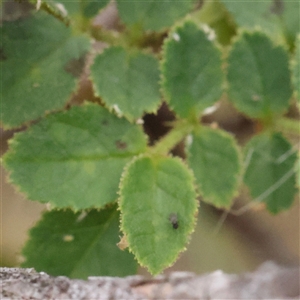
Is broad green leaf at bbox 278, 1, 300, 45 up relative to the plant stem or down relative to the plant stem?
up

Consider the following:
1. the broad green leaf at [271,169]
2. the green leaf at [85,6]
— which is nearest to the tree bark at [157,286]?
the broad green leaf at [271,169]

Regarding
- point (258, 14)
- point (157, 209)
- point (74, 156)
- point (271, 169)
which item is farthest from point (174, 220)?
point (258, 14)

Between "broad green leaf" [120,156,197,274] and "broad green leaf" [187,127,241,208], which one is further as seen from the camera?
"broad green leaf" [187,127,241,208]

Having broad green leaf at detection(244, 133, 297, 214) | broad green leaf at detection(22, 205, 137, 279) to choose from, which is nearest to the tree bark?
broad green leaf at detection(22, 205, 137, 279)

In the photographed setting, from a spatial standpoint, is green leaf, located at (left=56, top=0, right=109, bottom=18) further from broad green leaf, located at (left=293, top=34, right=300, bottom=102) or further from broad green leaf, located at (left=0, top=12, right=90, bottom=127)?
broad green leaf, located at (left=293, top=34, right=300, bottom=102)

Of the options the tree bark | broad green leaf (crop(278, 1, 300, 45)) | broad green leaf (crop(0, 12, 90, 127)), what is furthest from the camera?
broad green leaf (crop(278, 1, 300, 45))

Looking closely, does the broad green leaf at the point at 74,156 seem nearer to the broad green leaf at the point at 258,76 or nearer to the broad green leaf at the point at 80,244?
the broad green leaf at the point at 80,244

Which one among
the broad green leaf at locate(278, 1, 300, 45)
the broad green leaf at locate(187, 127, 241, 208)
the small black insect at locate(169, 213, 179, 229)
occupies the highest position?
the broad green leaf at locate(278, 1, 300, 45)
